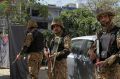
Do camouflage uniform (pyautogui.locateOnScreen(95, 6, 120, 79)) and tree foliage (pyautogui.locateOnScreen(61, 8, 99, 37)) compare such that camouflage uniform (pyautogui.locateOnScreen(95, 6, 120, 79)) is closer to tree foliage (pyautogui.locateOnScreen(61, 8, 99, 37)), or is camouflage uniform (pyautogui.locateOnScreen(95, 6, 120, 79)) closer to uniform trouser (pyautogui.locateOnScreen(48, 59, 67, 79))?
uniform trouser (pyautogui.locateOnScreen(48, 59, 67, 79))

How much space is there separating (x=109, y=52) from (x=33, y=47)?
11.2 ft

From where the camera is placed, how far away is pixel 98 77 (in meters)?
6.03

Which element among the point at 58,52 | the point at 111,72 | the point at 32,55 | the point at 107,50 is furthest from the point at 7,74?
the point at 107,50

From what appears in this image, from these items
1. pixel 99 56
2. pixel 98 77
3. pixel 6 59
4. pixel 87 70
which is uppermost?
pixel 99 56

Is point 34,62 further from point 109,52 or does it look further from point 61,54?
point 109,52

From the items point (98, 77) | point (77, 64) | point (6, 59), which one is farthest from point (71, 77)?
point (6, 59)

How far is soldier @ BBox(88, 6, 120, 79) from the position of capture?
5773mm

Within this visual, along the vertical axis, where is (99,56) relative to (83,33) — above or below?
above

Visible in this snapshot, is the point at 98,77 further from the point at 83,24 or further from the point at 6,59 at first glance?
the point at 83,24

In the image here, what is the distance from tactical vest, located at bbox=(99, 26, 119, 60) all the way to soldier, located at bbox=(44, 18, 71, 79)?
5.75 feet

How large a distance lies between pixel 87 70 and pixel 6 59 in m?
6.91

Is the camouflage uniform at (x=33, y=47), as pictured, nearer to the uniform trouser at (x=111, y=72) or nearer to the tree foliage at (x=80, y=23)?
the uniform trouser at (x=111, y=72)

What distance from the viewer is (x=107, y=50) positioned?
5.82 meters

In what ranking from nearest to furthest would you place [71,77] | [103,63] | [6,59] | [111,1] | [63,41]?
[103,63], [63,41], [71,77], [6,59], [111,1]
